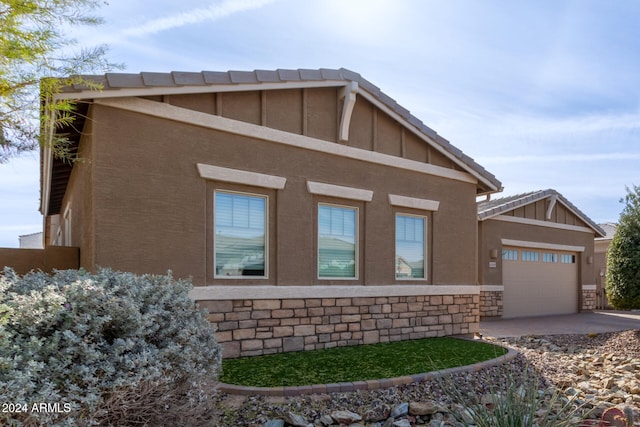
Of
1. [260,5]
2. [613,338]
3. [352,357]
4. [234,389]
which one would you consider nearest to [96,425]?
[234,389]

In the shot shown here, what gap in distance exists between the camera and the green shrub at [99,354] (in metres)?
2.87

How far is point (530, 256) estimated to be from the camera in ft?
58.3

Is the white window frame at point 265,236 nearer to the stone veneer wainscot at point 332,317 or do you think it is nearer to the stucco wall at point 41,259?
the stone veneer wainscot at point 332,317

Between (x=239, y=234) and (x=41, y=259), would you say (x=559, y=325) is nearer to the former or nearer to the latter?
(x=239, y=234)

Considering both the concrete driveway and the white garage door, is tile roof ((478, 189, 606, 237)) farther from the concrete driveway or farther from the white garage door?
the concrete driveway

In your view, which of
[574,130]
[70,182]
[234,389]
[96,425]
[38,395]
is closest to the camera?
[38,395]

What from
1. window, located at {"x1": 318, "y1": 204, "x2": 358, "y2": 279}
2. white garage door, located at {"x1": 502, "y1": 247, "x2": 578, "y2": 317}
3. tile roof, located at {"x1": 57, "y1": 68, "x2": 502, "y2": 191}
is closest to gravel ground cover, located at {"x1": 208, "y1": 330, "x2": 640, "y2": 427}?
window, located at {"x1": 318, "y1": 204, "x2": 358, "y2": 279}

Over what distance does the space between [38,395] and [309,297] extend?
20.1ft

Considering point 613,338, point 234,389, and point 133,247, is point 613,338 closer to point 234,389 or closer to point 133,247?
point 234,389

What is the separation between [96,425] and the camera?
3.12 meters

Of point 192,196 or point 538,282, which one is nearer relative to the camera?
point 192,196

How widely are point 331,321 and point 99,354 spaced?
617 centimetres

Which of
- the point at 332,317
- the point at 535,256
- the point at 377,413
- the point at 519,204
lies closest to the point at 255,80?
the point at 332,317

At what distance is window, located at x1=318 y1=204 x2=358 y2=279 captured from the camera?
916 cm
